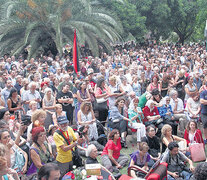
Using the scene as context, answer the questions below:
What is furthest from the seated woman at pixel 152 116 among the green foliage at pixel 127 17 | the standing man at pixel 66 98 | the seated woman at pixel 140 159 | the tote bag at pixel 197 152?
the green foliage at pixel 127 17

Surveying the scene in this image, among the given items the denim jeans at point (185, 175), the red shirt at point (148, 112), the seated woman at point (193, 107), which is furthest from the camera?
the seated woman at point (193, 107)

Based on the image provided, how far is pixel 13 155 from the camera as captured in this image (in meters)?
5.20

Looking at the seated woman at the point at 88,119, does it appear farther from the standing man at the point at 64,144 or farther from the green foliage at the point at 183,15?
the green foliage at the point at 183,15

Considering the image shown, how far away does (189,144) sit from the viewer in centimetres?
713

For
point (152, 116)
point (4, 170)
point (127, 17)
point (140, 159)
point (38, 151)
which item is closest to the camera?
point (4, 170)

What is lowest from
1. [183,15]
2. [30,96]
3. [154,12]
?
[30,96]

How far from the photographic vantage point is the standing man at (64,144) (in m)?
5.52

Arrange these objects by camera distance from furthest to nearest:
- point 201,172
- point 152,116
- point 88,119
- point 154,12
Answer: point 154,12 < point 152,116 < point 88,119 < point 201,172

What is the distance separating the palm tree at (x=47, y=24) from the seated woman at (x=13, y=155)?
11.5m

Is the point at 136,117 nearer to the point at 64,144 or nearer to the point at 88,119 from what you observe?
the point at 88,119

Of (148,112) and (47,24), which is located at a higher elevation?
(47,24)

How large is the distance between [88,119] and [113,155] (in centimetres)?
123

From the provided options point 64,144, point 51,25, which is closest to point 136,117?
point 64,144

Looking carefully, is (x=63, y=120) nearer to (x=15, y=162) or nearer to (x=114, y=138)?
(x=15, y=162)
